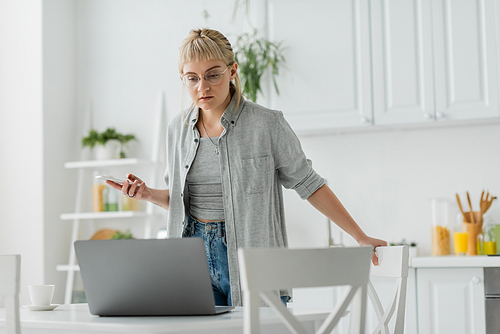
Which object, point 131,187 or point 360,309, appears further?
point 131,187

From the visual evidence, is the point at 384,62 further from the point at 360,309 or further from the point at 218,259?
the point at 360,309

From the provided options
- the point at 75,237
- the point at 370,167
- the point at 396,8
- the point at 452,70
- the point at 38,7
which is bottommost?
the point at 75,237

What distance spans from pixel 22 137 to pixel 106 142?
0.52m

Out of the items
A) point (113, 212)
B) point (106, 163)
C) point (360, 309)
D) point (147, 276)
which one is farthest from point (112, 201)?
point (360, 309)

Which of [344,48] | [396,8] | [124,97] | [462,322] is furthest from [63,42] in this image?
[462,322]

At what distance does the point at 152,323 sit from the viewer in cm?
104

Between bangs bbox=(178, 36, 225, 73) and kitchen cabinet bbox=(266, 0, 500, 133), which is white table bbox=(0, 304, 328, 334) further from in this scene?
kitchen cabinet bbox=(266, 0, 500, 133)

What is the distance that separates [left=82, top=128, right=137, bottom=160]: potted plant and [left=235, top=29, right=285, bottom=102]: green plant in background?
2.91 ft

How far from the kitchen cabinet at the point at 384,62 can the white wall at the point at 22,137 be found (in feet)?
4.95

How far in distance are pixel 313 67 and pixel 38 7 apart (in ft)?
5.84

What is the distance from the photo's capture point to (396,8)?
281 cm

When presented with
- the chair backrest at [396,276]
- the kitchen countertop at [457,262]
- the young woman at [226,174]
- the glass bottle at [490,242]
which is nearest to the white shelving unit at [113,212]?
the kitchen countertop at [457,262]

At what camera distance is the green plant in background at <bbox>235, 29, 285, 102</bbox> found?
2.96 metres

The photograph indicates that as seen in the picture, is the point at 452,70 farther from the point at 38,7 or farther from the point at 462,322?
the point at 38,7
